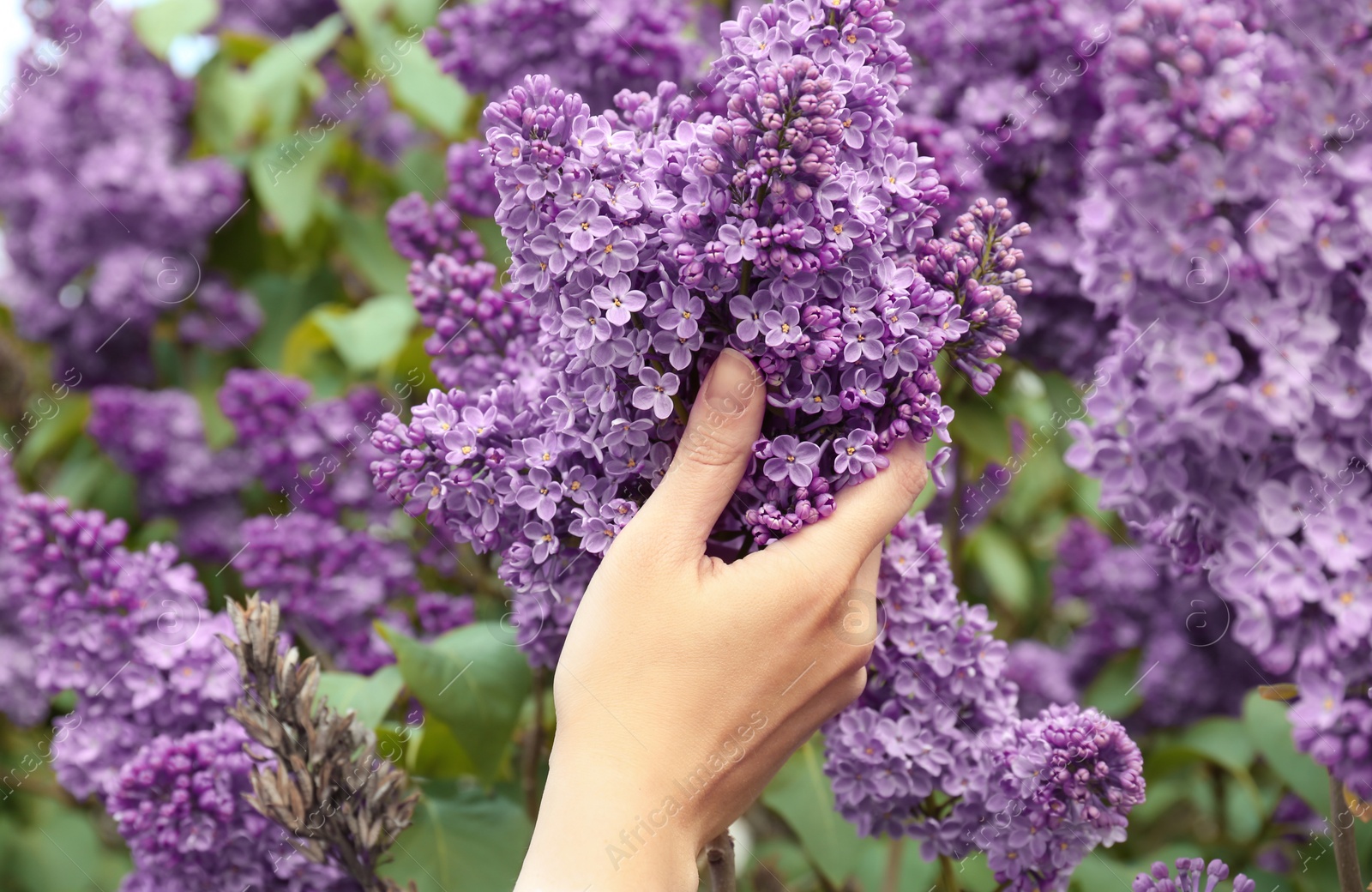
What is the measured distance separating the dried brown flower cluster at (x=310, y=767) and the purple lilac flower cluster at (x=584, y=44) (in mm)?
1089

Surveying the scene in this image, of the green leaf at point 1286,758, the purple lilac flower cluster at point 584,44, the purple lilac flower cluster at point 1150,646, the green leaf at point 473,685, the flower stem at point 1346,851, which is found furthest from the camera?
the purple lilac flower cluster at point 1150,646

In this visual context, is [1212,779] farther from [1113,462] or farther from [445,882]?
[445,882]

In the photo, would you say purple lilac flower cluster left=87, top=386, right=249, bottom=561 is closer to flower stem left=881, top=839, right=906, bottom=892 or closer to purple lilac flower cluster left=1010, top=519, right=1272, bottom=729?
flower stem left=881, top=839, right=906, bottom=892

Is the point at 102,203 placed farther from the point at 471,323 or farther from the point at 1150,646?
the point at 1150,646

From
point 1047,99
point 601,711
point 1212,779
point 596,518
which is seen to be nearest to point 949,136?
point 1047,99

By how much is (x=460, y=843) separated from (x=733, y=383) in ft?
3.04

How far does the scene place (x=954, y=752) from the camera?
1.29 m

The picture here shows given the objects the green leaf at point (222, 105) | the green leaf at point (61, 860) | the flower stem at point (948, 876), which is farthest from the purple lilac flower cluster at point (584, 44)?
the green leaf at point (61, 860)

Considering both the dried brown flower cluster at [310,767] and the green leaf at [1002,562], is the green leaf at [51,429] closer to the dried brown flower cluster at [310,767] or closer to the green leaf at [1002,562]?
the dried brown flower cluster at [310,767]

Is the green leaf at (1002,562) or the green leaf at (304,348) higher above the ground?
the green leaf at (304,348)

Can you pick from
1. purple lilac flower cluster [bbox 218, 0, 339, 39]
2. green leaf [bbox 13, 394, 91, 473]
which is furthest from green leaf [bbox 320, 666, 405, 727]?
purple lilac flower cluster [bbox 218, 0, 339, 39]

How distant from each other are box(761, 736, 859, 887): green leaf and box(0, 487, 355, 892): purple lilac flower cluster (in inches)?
27.2

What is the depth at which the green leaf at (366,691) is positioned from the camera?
1.59 metres

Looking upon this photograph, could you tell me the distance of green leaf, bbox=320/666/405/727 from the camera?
62.6 inches
